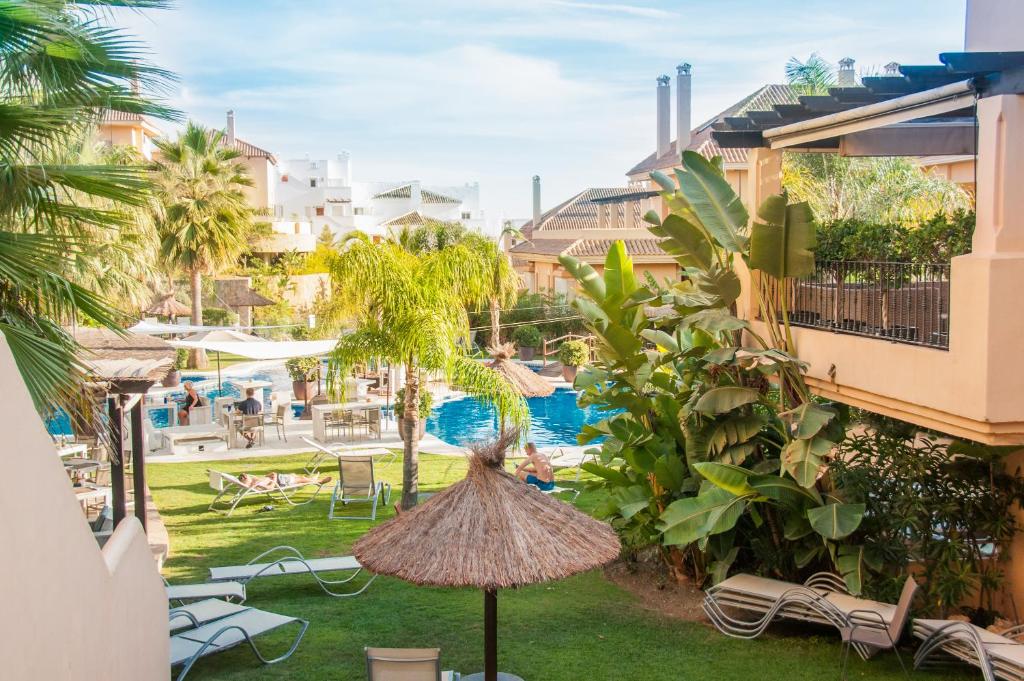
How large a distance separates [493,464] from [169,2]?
4726 mm

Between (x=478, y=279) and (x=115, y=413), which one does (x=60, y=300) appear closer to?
(x=115, y=413)

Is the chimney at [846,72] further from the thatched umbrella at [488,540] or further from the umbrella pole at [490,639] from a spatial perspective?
the umbrella pole at [490,639]

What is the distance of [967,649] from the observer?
8773mm

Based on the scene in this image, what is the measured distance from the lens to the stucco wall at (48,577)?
421 cm

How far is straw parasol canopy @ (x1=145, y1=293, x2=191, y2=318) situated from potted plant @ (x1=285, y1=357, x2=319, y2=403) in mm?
10405

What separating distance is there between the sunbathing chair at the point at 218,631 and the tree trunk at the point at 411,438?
16.6ft

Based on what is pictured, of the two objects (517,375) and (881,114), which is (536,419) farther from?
(881,114)

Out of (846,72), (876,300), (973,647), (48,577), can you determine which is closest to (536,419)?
(846,72)

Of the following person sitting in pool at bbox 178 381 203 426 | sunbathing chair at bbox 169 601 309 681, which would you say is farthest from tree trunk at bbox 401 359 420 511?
person sitting in pool at bbox 178 381 203 426

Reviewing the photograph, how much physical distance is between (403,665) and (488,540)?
1226 millimetres

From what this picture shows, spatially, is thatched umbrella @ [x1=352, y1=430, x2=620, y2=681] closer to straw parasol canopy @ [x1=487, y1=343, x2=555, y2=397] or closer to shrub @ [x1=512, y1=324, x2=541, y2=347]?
straw parasol canopy @ [x1=487, y1=343, x2=555, y2=397]

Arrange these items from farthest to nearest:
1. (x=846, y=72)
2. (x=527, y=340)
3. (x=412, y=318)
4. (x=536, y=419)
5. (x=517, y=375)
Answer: (x=527, y=340) < (x=846, y=72) < (x=536, y=419) < (x=517, y=375) < (x=412, y=318)

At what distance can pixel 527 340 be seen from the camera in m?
40.5

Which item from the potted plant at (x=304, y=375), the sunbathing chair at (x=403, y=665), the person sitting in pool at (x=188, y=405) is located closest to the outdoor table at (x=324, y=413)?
the person sitting in pool at (x=188, y=405)
